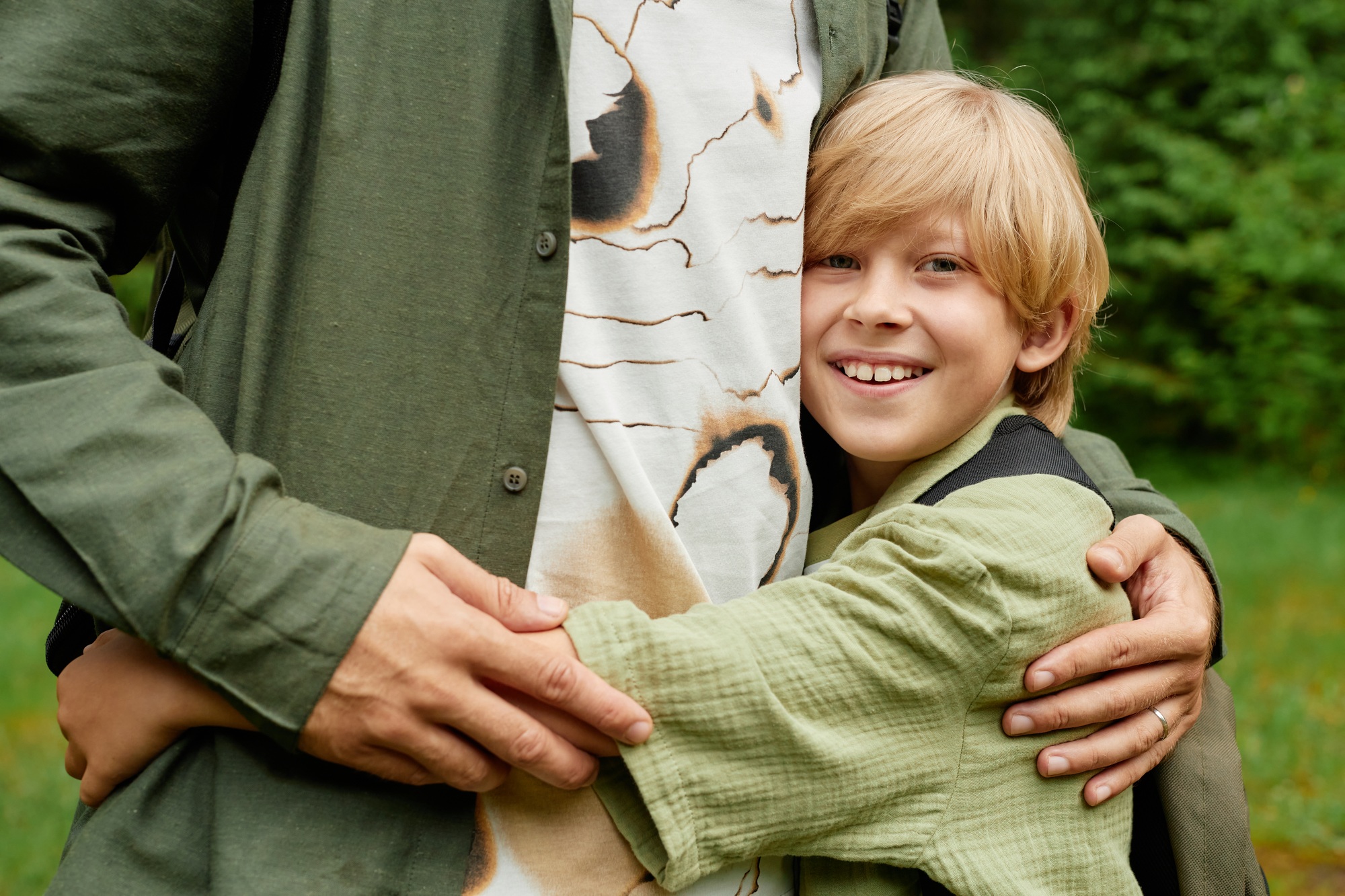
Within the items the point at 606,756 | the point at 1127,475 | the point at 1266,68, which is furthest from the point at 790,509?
the point at 1266,68

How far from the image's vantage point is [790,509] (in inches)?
63.5

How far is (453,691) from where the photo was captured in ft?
3.88

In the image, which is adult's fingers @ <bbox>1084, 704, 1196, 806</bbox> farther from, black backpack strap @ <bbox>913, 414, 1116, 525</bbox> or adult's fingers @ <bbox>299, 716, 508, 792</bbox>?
adult's fingers @ <bbox>299, 716, 508, 792</bbox>

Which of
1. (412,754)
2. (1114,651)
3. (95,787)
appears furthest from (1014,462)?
(95,787)

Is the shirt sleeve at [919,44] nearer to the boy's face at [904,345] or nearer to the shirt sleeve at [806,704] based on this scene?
the boy's face at [904,345]

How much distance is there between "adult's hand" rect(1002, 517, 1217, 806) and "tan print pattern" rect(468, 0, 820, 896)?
1.28 feet

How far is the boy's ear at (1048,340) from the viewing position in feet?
6.32

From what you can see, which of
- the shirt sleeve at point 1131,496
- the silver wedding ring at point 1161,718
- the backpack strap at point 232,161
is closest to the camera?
the backpack strap at point 232,161

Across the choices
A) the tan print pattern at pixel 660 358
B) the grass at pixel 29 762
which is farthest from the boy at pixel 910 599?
the grass at pixel 29 762

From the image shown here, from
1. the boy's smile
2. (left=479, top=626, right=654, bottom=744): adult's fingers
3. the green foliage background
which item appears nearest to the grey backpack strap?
the boy's smile

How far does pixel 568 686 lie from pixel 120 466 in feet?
1.65

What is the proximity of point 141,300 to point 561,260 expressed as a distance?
12486 millimetres

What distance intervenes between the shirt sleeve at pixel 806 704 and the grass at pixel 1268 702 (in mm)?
2975

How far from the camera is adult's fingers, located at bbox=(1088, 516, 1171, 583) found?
5.02 feet
